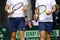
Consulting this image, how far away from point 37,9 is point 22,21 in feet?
1.83

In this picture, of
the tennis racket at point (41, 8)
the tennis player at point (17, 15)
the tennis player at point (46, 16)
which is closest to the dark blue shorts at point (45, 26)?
the tennis player at point (46, 16)

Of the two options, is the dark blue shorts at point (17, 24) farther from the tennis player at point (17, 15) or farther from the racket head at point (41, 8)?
the racket head at point (41, 8)

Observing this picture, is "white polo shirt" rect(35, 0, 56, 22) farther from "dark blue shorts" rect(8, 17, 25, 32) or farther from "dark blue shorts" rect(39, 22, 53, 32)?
"dark blue shorts" rect(8, 17, 25, 32)

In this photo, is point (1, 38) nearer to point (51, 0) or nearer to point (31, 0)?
point (31, 0)

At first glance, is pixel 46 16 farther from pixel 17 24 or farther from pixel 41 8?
pixel 17 24

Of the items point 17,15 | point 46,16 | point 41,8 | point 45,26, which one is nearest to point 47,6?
point 41,8

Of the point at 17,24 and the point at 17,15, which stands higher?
the point at 17,15

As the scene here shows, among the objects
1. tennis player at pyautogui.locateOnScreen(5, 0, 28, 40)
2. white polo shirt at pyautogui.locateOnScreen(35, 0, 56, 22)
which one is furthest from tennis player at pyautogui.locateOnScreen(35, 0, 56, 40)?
tennis player at pyautogui.locateOnScreen(5, 0, 28, 40)

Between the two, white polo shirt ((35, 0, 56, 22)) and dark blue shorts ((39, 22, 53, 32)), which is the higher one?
white polo shirt ((35, 0, 56, 22))

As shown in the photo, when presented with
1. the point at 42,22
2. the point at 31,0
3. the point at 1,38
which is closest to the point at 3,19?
the point at 1,38

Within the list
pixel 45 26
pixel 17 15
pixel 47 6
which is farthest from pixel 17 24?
pixel 47 6

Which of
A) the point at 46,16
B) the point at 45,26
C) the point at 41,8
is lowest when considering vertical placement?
the point at 45,26

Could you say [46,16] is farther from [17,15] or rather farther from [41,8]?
[17,15]

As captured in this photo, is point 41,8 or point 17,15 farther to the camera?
point 41,8
